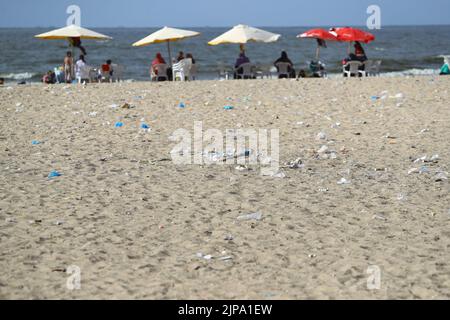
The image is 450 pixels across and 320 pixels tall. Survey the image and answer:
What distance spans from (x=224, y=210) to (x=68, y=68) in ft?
39.1

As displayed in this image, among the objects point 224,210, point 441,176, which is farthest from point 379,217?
point 441,176

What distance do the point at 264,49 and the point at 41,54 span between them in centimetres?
1658

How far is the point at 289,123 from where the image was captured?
10.1 m

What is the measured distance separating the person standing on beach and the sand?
5822mm

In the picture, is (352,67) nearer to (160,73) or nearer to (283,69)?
(283,69)

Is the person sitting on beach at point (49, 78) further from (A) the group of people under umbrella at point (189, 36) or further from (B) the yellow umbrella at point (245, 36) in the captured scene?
(B) the yellow umbrella at point (245, 36)

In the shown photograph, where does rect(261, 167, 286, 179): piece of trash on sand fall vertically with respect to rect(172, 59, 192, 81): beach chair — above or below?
below

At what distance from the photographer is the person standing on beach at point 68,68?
1666cm

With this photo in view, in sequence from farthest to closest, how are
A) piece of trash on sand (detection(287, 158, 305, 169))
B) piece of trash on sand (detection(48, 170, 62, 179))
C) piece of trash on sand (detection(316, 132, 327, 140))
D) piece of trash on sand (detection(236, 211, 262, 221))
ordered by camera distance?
1. piece of trash on sand (detection(316, 132, 327, 140))
2. piece of trash on sand (detection(287, 158, 305, 169))
3. piece of trash on sand (detection(48, 170, 62, 179))
4. piece of trash on sand (detection(236, 211, 262, 221))

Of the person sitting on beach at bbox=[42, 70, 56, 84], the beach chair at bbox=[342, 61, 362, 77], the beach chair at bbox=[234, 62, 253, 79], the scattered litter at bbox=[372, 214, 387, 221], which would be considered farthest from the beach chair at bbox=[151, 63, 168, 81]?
the scattered litter at bbox=[372, 214, 387, 221]

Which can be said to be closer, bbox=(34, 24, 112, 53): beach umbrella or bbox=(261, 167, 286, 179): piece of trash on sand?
bbox=(261, 167, 286, 179): piece of trash on sand

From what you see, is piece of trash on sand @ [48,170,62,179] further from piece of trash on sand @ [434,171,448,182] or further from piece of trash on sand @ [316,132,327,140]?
piece of trash on sand @ [434,171,448,182]

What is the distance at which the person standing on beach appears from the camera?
16.7 metres
